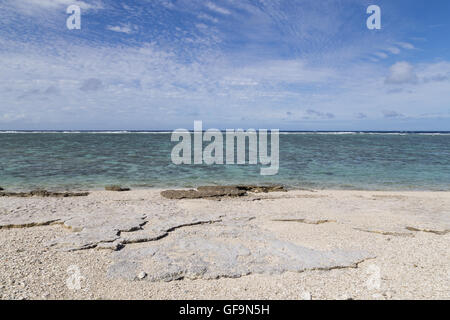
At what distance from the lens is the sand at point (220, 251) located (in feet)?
16.4

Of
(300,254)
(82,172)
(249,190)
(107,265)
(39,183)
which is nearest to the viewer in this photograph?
(107,265)

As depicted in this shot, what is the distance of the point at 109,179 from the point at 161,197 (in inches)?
230

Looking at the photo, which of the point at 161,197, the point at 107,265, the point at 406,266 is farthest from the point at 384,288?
the point at 161,197

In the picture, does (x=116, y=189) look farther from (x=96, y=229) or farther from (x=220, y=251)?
(x=220, y=251)

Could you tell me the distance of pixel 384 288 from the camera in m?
5.09

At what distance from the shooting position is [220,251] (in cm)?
643

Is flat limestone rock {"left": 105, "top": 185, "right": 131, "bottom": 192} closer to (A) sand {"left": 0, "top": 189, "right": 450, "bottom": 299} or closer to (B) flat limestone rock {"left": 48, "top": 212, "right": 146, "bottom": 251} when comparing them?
(A) sand {"left": 0, "top": 189, "right": 450, "bottom": 299}

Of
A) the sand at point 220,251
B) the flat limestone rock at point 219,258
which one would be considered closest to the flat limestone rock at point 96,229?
the sand at point 220,251

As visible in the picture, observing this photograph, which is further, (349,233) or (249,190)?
(249,190)

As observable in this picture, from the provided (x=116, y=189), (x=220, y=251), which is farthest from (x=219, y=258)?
(x=116, y=189)

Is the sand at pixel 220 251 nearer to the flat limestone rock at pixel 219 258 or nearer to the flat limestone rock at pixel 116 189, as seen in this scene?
the flat limestone rock at pixel 219 258

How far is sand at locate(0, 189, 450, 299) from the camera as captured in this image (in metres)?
5.01

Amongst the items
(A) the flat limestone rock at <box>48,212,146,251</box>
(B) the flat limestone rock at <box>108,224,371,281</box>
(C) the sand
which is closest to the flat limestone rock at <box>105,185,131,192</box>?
(C) the sand

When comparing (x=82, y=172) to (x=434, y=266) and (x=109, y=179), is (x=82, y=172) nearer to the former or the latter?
(x=109, y=179)
